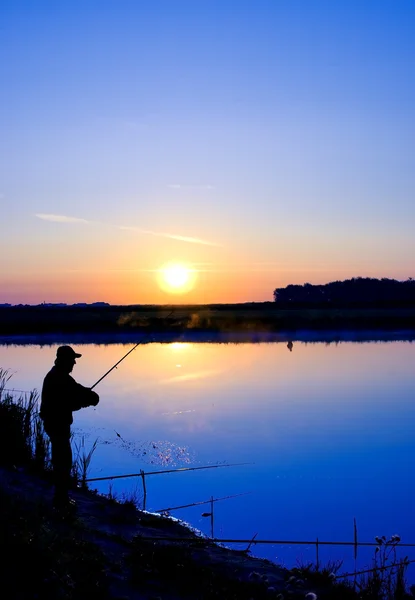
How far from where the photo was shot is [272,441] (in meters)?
12.1

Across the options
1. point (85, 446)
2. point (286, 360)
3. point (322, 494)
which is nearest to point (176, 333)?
point (286, 360)

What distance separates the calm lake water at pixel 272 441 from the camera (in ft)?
26.1

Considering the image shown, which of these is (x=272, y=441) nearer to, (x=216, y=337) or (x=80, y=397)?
(x=80, y=397)

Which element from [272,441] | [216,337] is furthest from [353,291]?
[272,441]

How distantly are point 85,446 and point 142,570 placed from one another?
21.2 feet

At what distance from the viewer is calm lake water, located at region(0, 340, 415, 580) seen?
313 inches

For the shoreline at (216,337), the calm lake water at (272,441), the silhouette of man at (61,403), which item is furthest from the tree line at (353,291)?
the silhouette of man at (61,403)

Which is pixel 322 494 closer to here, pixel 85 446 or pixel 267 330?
pixel 85 446

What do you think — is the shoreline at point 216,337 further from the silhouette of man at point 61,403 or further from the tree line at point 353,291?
the tree line at point 353,291

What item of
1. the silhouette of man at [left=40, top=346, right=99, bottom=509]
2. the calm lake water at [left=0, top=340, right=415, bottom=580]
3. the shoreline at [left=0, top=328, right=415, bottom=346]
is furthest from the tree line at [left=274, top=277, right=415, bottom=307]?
→ the silhouette of man at [left=40, top=346, right=99, bottom=509]

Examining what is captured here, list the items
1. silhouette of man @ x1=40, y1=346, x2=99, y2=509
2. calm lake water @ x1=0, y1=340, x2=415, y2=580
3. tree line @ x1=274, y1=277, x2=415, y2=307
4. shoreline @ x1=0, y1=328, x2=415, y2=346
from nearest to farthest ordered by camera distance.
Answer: silhouette of man @ x1=40, y1=346, x2=99, y2=509 → calm lake water @ x1=0, y1=340, x2=415, y2=580 → shoreline @ x1=0, y1=328, x2=415, y2=346 → tree line @ x1=274, y1=277, x2=415, y2=307

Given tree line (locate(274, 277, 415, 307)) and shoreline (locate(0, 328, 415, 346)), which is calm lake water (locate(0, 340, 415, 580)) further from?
tree line (locate(274, 277, 415, 307))

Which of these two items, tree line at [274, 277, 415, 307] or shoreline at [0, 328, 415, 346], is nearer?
shoreline at [0, 328, 415, 346]

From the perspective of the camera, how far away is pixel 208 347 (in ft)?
112
